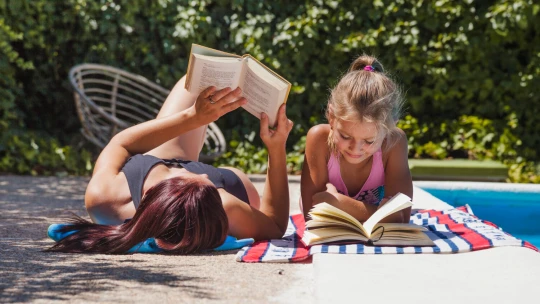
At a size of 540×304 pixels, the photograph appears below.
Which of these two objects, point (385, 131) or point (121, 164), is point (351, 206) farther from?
point (121, 164)

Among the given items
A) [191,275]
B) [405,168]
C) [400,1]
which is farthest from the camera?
[400,1]

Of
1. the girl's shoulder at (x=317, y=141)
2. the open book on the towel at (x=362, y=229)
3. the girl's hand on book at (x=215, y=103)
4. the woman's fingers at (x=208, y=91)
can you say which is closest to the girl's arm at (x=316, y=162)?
the girl's shoulder at (x=317, y=141)

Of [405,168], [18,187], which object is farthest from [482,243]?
[18,187]

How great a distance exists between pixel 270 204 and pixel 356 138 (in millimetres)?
549

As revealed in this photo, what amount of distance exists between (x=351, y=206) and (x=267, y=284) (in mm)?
1059

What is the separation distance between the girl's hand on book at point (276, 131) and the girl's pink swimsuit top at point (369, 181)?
38 centimetres

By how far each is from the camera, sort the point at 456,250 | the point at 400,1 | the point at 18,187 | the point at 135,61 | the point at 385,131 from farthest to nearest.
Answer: the point at 135,61, the point at 400,1, the point at 18,187, the point at 385,131, the point at 456,250

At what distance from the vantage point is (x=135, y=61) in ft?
27.0

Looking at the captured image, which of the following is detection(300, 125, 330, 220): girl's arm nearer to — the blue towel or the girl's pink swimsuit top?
the girl's pink swimsuit top

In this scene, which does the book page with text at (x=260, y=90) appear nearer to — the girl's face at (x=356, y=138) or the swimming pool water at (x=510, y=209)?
the girl's face at (x=356, y=138)

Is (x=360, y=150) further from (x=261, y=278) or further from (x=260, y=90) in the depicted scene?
(x=261, y=278)

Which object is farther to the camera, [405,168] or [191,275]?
[405,168]

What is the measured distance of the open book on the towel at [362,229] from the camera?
3.44 meters

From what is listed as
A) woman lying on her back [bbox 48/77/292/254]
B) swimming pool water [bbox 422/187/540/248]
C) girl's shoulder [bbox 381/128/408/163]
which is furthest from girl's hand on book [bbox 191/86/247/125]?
swimming pool water [bbox 422/187/540/248]
